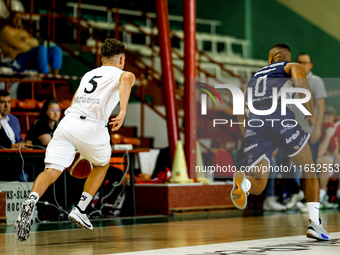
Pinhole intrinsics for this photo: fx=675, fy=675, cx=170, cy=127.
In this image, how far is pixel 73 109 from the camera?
17.9 feet

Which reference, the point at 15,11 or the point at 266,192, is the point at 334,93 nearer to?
the point at 266,192

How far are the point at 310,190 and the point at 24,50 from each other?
26.2 ft

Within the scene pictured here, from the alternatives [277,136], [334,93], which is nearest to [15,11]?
[334,93]

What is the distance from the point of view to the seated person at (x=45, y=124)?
7.90 meters

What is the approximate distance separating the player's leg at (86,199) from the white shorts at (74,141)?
17cm

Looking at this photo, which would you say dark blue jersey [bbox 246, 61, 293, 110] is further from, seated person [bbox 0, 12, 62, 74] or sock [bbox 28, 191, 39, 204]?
seated person [bbox 0, 12, 62, 74]

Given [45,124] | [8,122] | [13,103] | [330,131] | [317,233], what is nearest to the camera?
[317,233]

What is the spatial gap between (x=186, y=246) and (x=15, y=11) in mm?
8817

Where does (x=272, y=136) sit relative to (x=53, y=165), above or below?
above

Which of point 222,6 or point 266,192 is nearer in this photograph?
point 266,192

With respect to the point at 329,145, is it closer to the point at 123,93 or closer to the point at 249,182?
the point at 249,182

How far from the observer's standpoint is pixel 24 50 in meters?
12.0

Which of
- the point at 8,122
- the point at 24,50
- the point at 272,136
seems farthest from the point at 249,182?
the point at 24,50

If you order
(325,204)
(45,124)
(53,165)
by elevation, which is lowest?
(325,204)
